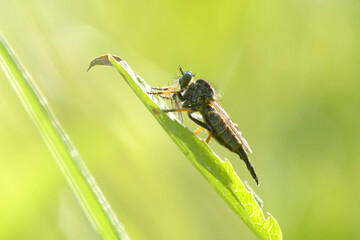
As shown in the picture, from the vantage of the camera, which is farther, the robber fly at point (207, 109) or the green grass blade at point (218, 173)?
the robber fly at point (207, 109)

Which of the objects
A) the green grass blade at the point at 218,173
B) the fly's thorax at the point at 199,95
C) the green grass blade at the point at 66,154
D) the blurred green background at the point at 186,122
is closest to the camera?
the green grass blade at the point at 66,154

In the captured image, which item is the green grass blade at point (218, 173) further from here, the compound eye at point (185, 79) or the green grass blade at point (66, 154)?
the compound eye at point (185, 79)

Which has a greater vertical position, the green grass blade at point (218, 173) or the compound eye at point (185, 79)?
the compound eye at point (185, 79)

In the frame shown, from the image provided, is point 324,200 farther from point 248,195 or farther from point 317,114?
point 248,195

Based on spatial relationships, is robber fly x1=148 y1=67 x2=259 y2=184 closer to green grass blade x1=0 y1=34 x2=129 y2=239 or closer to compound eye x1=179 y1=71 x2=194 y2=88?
compound eye x1=179 y1=71 x2=194 y2=88

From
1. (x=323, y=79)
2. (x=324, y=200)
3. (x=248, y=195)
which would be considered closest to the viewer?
(x=248, y=195)

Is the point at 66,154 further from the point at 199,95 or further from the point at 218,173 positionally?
the point at 199,95

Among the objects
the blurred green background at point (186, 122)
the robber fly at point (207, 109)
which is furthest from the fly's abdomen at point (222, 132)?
the blurred green background at point (186, 122)

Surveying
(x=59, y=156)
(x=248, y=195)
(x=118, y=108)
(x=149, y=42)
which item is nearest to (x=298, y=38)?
(x=149, y=42)
